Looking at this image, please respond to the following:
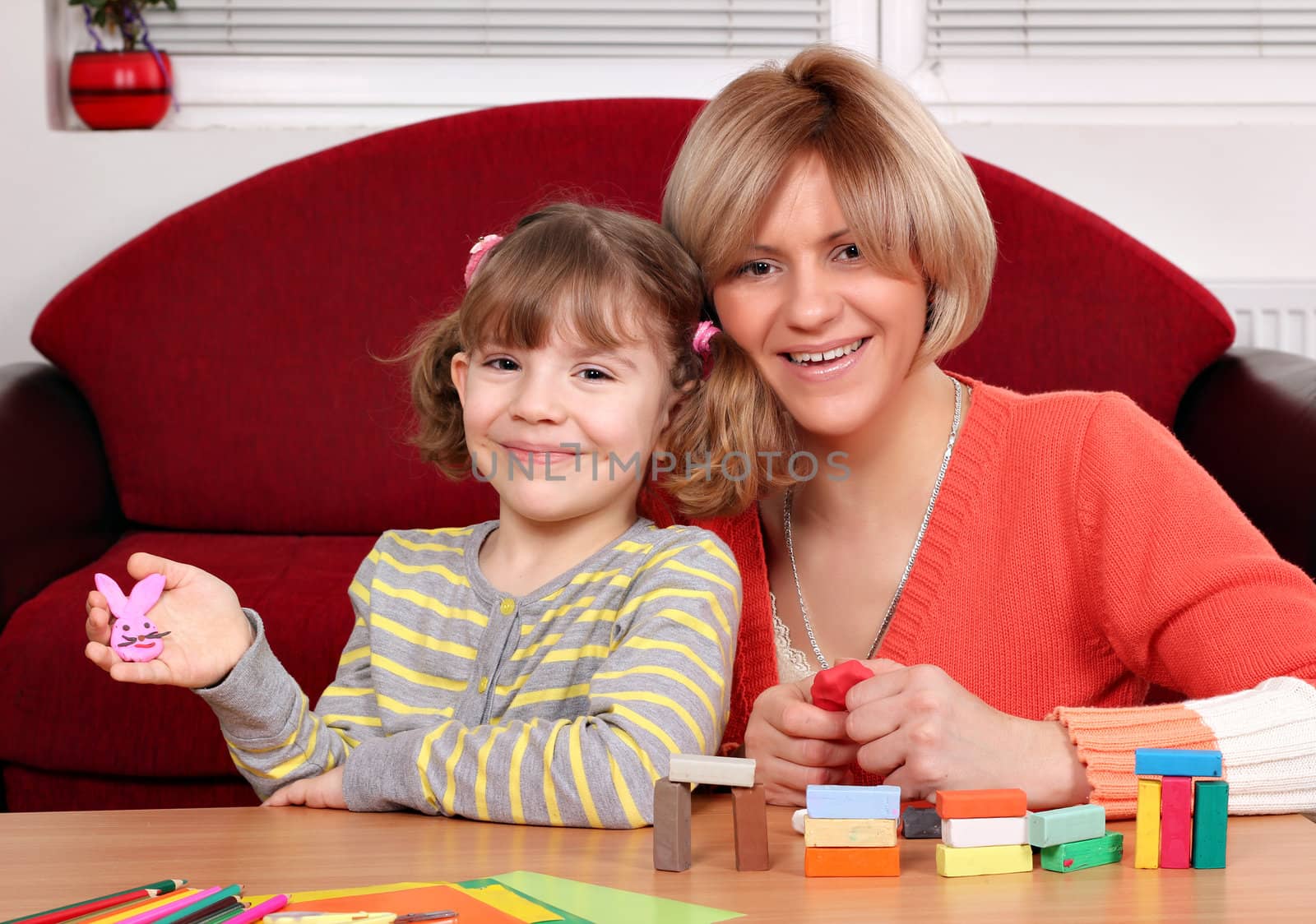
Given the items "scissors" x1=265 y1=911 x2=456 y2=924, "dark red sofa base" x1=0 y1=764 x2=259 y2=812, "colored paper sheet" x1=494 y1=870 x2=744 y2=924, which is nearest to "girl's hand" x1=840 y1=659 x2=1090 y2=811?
"colored paper sheet" x1=494 y1=870 x2=744 y2=924

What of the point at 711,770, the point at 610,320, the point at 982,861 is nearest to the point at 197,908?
the point at 711,770

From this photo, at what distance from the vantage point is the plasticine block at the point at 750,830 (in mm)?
714

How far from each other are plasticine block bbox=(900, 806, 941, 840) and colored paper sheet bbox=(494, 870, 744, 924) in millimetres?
170

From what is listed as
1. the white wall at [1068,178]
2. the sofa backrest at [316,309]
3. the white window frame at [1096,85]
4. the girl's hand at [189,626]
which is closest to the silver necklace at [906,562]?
the girl's hand at [189,626]

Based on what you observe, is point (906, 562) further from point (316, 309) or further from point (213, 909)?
point (316, 309)

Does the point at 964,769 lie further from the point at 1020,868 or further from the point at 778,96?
the point at 778,96

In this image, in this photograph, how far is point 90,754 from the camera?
5.27 feet

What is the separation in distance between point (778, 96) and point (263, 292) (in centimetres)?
126

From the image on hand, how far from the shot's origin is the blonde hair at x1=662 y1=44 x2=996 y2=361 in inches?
44.4

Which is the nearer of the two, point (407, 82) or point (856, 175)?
point (856, 175)

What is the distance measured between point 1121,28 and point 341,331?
1.57 m

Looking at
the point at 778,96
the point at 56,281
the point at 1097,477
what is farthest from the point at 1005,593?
the point at 56,281

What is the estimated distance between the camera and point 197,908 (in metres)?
0.62

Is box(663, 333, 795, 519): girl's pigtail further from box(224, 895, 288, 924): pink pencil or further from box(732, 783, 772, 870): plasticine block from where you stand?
box(224, 895, 288, 924): pink pencil
